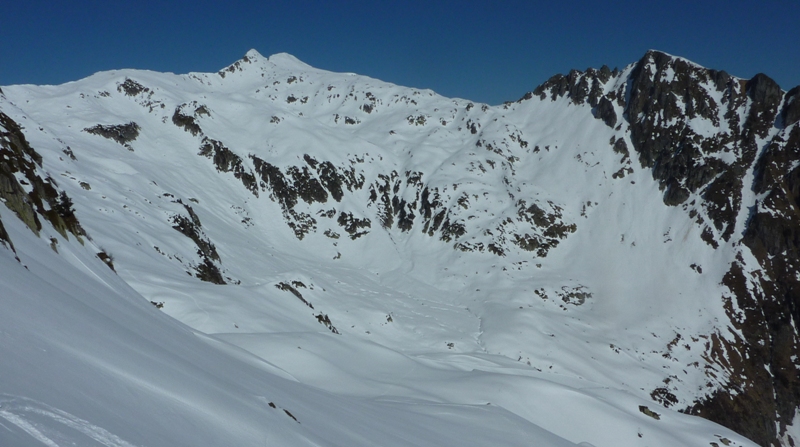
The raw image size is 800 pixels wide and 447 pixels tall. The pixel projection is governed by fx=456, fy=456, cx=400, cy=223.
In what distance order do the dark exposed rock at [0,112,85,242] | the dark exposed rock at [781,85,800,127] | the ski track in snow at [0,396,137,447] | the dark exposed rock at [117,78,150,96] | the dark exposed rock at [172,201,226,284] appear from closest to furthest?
the ski track in snow at [0,396,137,447] → the dark exposed rock at [0,112,85,242] → the dark exposed rock at [172,201,226,284] → the dark exposed rock at [781,85,800,127] → the dark exposed rock at [117,78,150,96]

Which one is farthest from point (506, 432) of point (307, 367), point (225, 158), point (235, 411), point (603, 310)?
point (225, 158)

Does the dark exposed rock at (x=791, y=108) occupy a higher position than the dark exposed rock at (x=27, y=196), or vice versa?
the dark exposed rock at (x=791, y=108)

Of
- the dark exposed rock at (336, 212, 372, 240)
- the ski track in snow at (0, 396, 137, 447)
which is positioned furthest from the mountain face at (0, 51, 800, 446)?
the dark exposed rock at (336, 212, 372, 240)

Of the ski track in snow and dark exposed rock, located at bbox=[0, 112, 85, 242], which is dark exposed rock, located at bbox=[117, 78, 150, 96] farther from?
the ski track in snow

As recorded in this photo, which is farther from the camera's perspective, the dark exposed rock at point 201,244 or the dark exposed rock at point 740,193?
the dark exposed rock at point 740,193

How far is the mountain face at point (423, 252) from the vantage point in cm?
965

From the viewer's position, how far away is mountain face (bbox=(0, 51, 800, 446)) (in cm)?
965

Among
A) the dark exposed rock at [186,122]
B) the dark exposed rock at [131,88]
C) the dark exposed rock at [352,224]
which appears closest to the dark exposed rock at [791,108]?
the dark exposed rock at [352,224]

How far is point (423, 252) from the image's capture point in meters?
72.4

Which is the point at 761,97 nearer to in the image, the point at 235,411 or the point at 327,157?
the point at 327,157

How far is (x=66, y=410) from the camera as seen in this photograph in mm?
3660

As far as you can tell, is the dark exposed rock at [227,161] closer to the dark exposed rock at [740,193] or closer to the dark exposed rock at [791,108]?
the dark exposed rock at [740,193]

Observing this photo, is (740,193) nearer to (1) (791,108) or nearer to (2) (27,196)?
(1) (791,108)

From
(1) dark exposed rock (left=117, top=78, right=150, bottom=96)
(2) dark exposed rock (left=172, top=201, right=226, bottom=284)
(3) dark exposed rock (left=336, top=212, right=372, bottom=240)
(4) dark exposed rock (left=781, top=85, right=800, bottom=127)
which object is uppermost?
(4) dark exposed rock (left=781, top=85, right=800, bottom=127)
